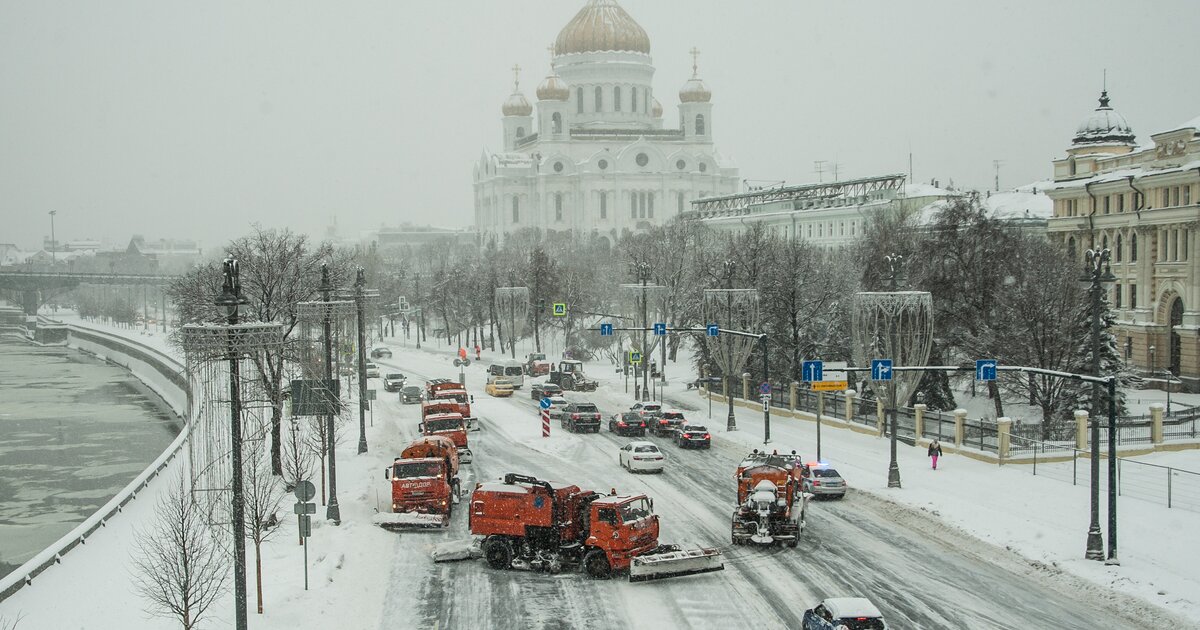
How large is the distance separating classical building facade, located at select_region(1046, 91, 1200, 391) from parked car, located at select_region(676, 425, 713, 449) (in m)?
22.3

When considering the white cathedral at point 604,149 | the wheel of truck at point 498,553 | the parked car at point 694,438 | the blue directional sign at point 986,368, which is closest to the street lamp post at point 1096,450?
the blue directional sign at point 986,368

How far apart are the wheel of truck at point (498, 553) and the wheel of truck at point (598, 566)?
5.28ft

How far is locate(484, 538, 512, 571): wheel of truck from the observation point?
22109mm

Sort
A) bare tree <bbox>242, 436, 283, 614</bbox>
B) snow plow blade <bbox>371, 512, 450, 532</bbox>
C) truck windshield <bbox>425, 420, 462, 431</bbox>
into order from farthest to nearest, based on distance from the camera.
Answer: truck windshield <bbox>425, 420, 462, 431</bbox> < snow plow blade <bbox>371, 512, 450, 532</bbox> < bare tree <bbox>242, 436, 283, 614</bbox>

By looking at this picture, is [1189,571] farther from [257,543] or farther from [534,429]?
[534,429]

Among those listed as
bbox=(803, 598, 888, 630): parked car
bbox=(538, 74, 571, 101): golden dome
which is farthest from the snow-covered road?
bbox=(538, 74, 571, 101): golden dome

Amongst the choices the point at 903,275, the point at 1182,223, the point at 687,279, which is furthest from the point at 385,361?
the point at 1182,223

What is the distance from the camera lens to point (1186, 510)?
26.3m

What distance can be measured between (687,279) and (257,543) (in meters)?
46.4

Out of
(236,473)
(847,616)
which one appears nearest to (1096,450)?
(847,616)

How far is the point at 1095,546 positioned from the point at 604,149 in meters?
125

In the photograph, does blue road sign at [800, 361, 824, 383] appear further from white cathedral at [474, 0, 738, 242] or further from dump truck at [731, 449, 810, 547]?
white cathedral at [474, 0, 738, 242]

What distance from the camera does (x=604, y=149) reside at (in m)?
145

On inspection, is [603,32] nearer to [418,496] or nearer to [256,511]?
[418,496]
